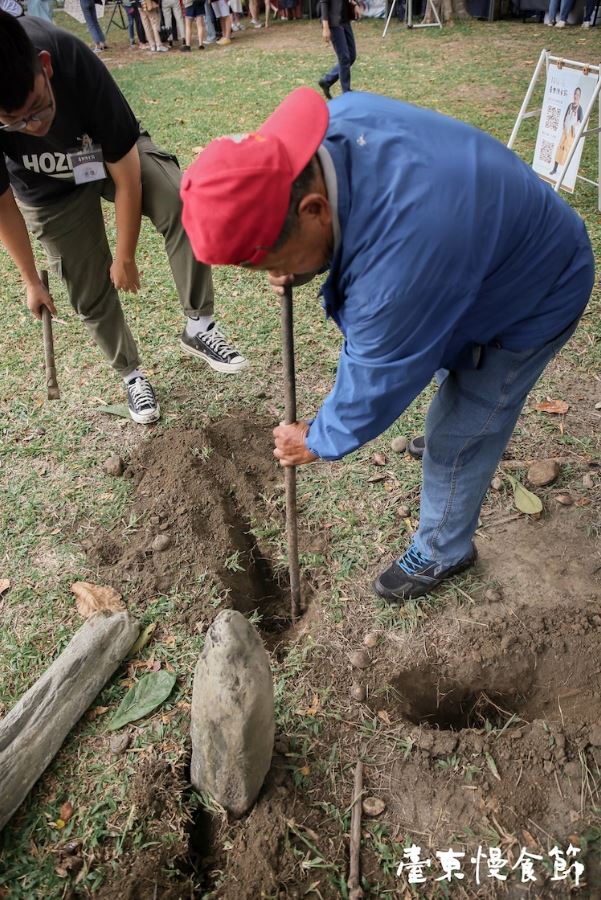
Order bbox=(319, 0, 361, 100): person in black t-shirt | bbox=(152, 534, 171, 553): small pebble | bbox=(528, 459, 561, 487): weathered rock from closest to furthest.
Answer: bbox=(152, 534, 171, 553): small pebble, bbox=(528, 459, 561, 487): weathered rock, bbox=(319, 0, 361, 100): person in black t-shirt

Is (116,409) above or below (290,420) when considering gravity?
below

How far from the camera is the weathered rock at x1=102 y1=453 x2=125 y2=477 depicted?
10.8ft

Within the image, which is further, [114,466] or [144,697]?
[114,466]

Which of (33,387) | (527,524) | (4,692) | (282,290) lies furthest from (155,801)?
(33,387)

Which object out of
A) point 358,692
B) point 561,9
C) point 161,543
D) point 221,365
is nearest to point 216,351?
point 221,365

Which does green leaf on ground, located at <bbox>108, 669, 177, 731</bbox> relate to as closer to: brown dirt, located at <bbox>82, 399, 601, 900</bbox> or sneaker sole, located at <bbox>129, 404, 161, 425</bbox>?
brown dirt, located at <bbox>82, 399, 601, 900</bbox>

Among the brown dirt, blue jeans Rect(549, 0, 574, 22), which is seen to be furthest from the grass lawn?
blue jeans Rect(549, 0, 574, 22)

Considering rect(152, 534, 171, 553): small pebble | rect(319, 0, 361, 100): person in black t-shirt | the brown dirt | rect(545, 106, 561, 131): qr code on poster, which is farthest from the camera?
rect(319, 0, 361, 100): person in black t-shirt

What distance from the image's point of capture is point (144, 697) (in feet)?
7.81

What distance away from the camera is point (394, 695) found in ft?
7.82

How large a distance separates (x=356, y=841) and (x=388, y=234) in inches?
71.4

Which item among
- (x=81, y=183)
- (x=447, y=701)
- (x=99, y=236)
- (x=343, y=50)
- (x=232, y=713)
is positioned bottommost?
(x=447, y=701)

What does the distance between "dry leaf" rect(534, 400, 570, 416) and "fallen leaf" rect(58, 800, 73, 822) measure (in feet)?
9.34

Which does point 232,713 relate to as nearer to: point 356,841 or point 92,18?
point 356,841
